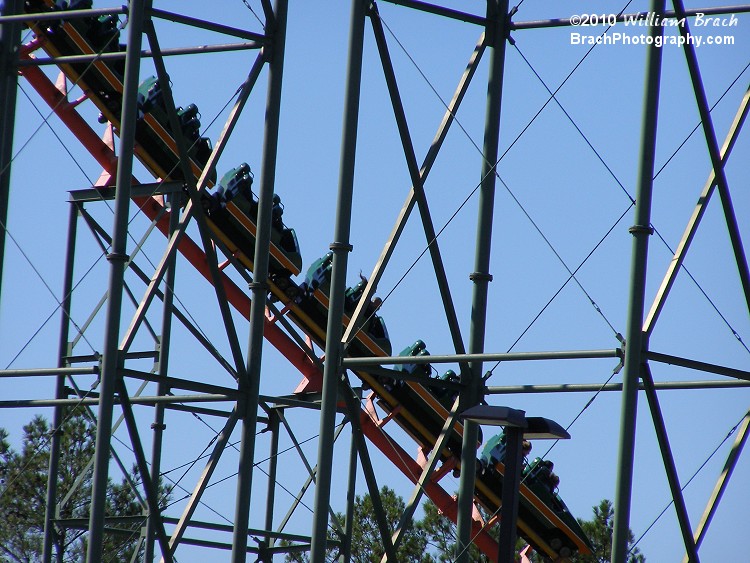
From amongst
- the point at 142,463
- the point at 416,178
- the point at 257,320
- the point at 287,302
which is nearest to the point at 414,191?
the point at 416,178

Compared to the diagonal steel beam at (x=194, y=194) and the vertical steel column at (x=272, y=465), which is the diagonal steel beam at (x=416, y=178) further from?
the vertical steel column at (x=272, y=465)

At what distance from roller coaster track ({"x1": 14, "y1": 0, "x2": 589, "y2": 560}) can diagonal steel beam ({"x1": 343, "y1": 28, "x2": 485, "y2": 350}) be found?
4.72 meters

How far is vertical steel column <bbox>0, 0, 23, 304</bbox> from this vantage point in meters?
15.5

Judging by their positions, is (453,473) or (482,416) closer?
(482,416)

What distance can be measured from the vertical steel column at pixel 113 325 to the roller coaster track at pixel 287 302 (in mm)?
4725

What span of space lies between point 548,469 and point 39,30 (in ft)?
27.8

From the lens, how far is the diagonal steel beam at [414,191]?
1356 centimetres

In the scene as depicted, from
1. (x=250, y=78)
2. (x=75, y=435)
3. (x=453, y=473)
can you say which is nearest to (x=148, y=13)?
(x=250, y=78)

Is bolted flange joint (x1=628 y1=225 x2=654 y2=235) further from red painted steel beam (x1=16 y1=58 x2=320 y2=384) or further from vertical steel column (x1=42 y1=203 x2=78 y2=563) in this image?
red painted steel beam (x1=16 y1=58 x2=320 y2=384)

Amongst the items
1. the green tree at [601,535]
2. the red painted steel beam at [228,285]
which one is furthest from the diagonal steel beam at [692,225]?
the green tree at [601,535]

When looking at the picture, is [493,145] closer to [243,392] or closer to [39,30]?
[243,392]

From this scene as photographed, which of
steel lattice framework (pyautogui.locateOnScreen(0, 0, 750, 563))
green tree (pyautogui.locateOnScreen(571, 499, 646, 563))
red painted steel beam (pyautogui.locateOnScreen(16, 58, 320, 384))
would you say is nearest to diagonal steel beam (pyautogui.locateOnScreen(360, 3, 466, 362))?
steel lattice framework (pyautogui.locateOnScreen(0, 0, 750, 563))

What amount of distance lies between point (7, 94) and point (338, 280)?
14.8ft

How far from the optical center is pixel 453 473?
20.1 meters
